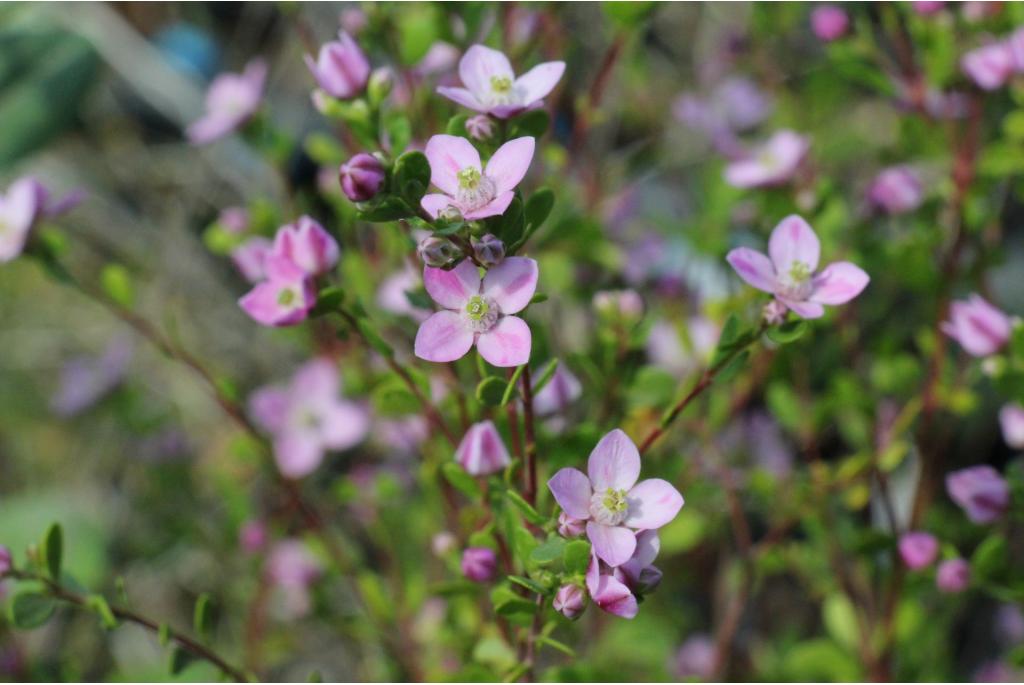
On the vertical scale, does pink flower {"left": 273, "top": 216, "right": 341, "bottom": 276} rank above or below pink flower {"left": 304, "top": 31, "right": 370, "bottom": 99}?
below

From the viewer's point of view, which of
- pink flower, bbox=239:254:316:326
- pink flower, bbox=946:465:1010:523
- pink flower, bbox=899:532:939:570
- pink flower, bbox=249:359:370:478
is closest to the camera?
pink flower, bbox=239:254:316:326

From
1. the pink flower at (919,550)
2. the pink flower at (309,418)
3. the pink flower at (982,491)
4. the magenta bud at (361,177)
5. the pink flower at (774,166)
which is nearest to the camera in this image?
the magenta bud at (361,177)

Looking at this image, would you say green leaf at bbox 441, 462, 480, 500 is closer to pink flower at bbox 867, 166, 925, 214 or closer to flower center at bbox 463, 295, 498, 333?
flower center at bbox 463, 295, 498, 333

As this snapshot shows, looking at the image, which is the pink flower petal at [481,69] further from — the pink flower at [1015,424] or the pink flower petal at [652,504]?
the pink flower at [1015,424]

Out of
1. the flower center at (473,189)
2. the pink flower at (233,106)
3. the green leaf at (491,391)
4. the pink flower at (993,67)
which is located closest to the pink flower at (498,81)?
the flower center at (473,189)

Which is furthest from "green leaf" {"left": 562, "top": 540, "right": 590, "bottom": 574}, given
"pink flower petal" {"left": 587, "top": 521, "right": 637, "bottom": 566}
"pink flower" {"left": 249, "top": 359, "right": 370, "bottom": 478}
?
"pink flower" {"left": 249, "top": 359, "right": 370, "bottom": 478}

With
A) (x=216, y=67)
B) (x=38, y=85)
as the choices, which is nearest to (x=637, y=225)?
(x=38, y=85)
